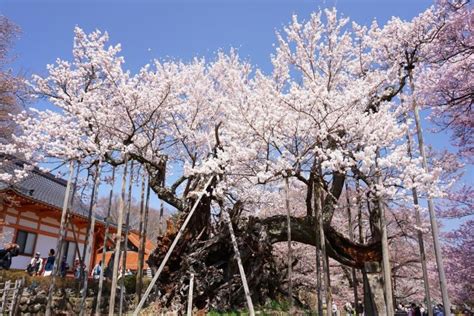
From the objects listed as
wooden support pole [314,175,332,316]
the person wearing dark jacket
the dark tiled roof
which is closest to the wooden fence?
the person wearing dark jacket

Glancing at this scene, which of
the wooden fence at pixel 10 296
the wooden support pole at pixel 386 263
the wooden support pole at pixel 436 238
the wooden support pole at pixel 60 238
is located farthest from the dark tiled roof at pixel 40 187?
the wooden support pole at pixel 436 238

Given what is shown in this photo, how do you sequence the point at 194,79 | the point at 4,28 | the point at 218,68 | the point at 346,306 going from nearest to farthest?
the point at 4,28
the point at 194,79
the point at 218,68
the point at 346,306

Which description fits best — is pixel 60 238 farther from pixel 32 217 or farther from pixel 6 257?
pixel 32 217

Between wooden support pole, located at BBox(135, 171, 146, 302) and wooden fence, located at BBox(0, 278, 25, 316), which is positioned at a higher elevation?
wooden support pole, located at BBox(135, 171, 146, 302)

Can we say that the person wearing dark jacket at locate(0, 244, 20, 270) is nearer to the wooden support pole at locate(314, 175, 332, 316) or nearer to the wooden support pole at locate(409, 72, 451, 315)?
the wooden support pole at locate(314, 175, 332, 316)

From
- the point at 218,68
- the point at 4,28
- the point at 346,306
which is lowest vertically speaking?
the point at 346,306

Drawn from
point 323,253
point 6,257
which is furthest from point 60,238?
point 323,253

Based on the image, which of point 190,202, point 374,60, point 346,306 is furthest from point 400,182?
point 346,306

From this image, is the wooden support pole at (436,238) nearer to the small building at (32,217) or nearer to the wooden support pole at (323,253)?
the wooden support pole at (323,253)

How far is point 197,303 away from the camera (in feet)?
32.0

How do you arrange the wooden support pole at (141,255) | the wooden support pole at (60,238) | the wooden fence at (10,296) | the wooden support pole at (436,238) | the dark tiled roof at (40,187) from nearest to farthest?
1. the wooden support pole at (436,238)
2. the wooden support pole at (60,238)
3. the wooden fence at (10,296)
4. the wooden support pole at (141,255)
5. the dark tiled roof at (40,187)

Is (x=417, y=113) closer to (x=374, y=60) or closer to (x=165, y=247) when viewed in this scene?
(x=374, y=60)

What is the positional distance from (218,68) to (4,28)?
765cm

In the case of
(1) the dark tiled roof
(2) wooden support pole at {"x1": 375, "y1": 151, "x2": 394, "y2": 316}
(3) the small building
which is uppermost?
(1) the dark tiled roof
